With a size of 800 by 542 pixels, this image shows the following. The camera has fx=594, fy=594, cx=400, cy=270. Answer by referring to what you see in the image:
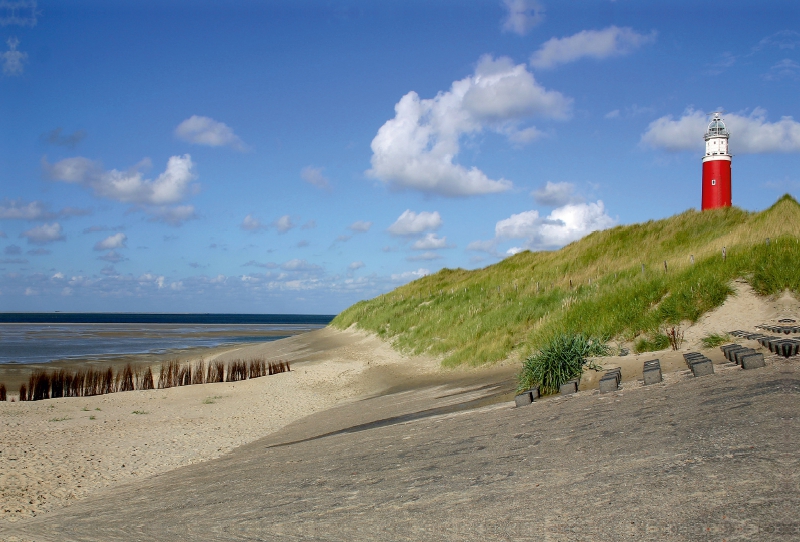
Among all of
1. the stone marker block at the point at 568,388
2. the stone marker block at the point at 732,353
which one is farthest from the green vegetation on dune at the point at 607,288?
the stone marker block at the point at 568,388

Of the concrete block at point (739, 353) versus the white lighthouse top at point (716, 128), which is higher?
the white lighthouse top at point (716, 128)

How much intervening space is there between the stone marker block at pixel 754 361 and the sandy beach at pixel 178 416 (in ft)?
2.95

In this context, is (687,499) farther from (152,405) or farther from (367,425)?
(152,405)

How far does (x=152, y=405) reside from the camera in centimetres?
1608

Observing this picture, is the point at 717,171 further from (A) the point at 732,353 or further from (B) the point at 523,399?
(B) the point at 523,399

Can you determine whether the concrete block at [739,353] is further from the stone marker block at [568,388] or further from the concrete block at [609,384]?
the stone marker block at [568,388]

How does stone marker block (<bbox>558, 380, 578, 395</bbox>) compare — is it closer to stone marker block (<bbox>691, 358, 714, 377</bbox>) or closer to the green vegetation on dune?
stone marker block (<bbox>691, 358, 714, 377</bbox>)

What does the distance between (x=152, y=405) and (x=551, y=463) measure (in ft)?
44.4

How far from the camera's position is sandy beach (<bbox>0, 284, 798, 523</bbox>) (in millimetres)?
8711

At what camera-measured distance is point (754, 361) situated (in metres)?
7.70

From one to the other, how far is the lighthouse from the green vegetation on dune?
22.7 feet

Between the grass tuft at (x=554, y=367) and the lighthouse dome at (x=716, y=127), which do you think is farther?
the lighthouse dome at (x=716, y=127)

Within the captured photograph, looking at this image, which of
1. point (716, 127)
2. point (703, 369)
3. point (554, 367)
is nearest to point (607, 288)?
point (554, 367)

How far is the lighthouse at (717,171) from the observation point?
116 feet
